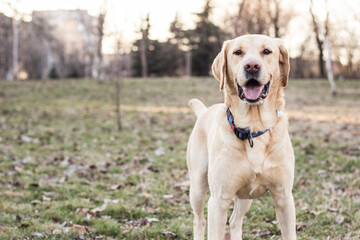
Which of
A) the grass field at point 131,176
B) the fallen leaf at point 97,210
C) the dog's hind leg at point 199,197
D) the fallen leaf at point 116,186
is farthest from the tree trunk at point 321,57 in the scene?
the dog's hind leg at point 199,197

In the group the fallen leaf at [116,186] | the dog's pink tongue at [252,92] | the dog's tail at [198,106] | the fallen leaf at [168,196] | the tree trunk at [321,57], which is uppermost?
the tree trunk at [321,57]

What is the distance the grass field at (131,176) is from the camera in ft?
13.7

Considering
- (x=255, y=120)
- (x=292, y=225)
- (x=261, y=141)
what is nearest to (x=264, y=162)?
(x=261, y=141)

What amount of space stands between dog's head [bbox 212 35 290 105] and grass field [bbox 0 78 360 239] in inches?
67.9

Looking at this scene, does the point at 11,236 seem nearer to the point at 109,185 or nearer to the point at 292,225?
the point at 109,185

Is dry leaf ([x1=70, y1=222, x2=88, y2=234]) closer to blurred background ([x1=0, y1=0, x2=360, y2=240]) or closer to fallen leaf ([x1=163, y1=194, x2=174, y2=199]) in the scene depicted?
blurred background ([x1=0, y1=0, x2=360, y2=240])

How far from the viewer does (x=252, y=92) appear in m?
2.87

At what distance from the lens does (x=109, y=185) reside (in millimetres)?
5871

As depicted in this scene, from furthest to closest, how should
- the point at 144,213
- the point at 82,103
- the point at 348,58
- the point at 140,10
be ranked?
the point at 348,58, the point at 140,10, the point at 82,103, the point at 144,213

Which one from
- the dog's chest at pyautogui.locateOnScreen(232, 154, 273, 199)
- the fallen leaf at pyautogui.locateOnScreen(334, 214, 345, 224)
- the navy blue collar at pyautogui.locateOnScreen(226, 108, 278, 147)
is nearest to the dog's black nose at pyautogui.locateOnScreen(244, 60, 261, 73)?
the navy blue collar at pyautogui.locateOnScreen(226, 108, 278, 147)

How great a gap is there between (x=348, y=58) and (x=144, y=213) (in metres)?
37.5

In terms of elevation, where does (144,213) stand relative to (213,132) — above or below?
below

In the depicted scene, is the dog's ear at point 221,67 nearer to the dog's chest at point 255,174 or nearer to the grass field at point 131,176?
the dog's chest at point 255,174

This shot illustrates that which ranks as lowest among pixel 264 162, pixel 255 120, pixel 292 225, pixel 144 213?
pixel 144 213
